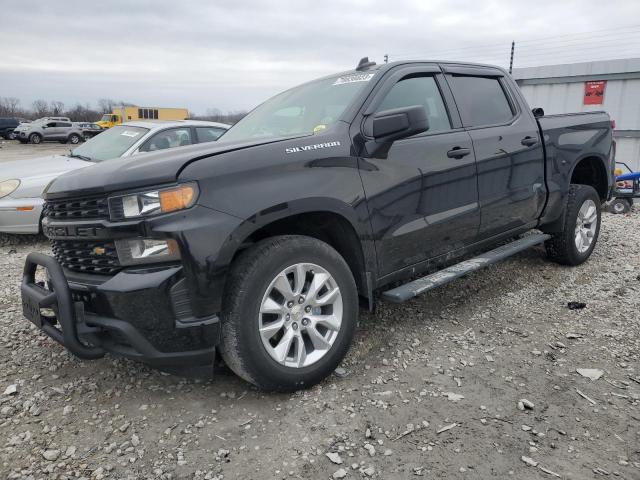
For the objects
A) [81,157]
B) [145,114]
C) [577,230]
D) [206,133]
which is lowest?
[577,230]

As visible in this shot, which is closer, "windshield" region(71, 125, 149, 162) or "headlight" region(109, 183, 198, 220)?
"headlight" region(109, 183, 198, 220)

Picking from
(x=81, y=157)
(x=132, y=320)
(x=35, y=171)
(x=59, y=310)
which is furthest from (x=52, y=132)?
(x=132, y=320)

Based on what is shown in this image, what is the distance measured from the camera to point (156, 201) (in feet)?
7.61

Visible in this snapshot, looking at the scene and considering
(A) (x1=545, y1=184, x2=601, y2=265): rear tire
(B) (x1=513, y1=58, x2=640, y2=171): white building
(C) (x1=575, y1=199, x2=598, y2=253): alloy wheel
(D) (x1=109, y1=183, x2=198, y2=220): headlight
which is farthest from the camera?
(B) (x1=513, y1=58, x2=640, y2=171): white building

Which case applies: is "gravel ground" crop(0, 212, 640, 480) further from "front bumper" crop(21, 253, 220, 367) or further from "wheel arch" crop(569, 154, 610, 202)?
"wheel arch" crop(569, 154, 610, 202)

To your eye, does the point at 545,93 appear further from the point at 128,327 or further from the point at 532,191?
the point at 128,327

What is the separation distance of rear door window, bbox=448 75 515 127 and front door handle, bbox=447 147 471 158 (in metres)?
0.28

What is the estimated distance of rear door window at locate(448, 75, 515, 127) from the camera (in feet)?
12.3

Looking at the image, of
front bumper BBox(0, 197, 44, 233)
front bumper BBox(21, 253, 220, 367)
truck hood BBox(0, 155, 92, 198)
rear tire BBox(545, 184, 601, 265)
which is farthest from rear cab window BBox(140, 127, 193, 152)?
A: rear tire BBox(545, 184, 601, 265)

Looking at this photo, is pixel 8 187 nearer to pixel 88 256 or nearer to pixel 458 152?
pixel 88 256

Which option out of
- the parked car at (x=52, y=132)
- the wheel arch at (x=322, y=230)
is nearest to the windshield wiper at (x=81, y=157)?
the wheel arch at (x=322, y=230)

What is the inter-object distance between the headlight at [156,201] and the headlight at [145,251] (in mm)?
128

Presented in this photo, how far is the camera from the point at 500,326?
142 inches

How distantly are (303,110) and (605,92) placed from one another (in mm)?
10017
